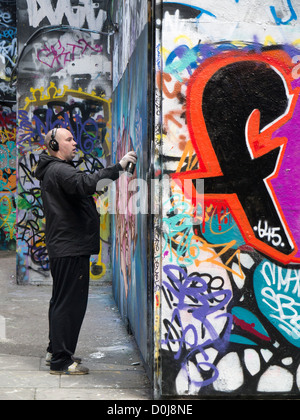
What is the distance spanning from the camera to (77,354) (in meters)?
6.27

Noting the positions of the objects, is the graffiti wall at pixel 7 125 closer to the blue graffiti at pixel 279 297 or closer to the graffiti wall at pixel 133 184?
the graffiti wall at pixel 133 184

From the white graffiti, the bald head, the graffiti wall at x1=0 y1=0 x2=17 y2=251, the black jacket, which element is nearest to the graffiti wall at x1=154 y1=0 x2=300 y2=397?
the black jacket

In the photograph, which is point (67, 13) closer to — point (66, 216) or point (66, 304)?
point (66, 216)

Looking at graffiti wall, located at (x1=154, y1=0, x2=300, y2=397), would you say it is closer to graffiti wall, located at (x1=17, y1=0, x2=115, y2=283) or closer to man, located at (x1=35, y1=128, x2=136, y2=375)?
man, located at (x1=35, y1=128, x2=136, y2=375)

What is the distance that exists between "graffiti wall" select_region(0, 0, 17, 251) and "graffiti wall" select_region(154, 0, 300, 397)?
33.9 feet

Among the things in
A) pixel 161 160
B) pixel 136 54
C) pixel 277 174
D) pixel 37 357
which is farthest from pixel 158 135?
pixel 37 357

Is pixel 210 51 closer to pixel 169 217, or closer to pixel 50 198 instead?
pixel 169 217

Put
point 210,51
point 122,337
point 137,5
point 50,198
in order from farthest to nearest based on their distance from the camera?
point 122,337, point 137,5, point 50,198, point 210,51

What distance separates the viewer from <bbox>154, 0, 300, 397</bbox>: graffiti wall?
467cm

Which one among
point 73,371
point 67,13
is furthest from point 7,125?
point 73,371

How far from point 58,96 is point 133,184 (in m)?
4.35

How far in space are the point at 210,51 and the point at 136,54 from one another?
4.84 feet

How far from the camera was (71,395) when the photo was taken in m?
4.91

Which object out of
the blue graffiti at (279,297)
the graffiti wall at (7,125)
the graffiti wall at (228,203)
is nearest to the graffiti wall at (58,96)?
the graffiti wall at (7,125)
